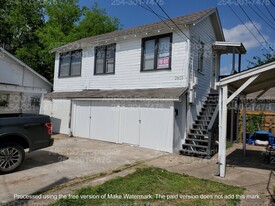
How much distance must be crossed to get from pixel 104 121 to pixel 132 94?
223 centimetres

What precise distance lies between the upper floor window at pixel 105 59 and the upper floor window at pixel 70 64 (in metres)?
1.54

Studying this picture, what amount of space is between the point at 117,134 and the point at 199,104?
410 centimetres

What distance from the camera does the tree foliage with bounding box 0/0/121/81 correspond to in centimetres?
2136

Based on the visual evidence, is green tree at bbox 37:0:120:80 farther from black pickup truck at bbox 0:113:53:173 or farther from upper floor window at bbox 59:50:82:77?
black pickup truck at bbox 0:113:53:173

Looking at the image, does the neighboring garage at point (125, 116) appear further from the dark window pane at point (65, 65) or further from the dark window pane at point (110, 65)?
the dark window pane at point (65, 65)

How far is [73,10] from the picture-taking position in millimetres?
24203

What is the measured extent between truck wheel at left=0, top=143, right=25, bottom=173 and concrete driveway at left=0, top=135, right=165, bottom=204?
0.19 m

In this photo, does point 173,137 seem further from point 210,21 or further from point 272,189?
point 210,21

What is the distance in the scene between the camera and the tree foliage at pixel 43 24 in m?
21.4

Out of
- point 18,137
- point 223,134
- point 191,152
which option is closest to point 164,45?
point 191,152

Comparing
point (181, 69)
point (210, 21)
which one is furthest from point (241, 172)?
point (210, 21)

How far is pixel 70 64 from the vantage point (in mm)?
14227

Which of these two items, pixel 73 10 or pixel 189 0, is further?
pixel 73 10

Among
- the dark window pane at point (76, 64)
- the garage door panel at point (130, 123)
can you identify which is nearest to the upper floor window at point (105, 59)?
the dark window pane at point (76, 64)
